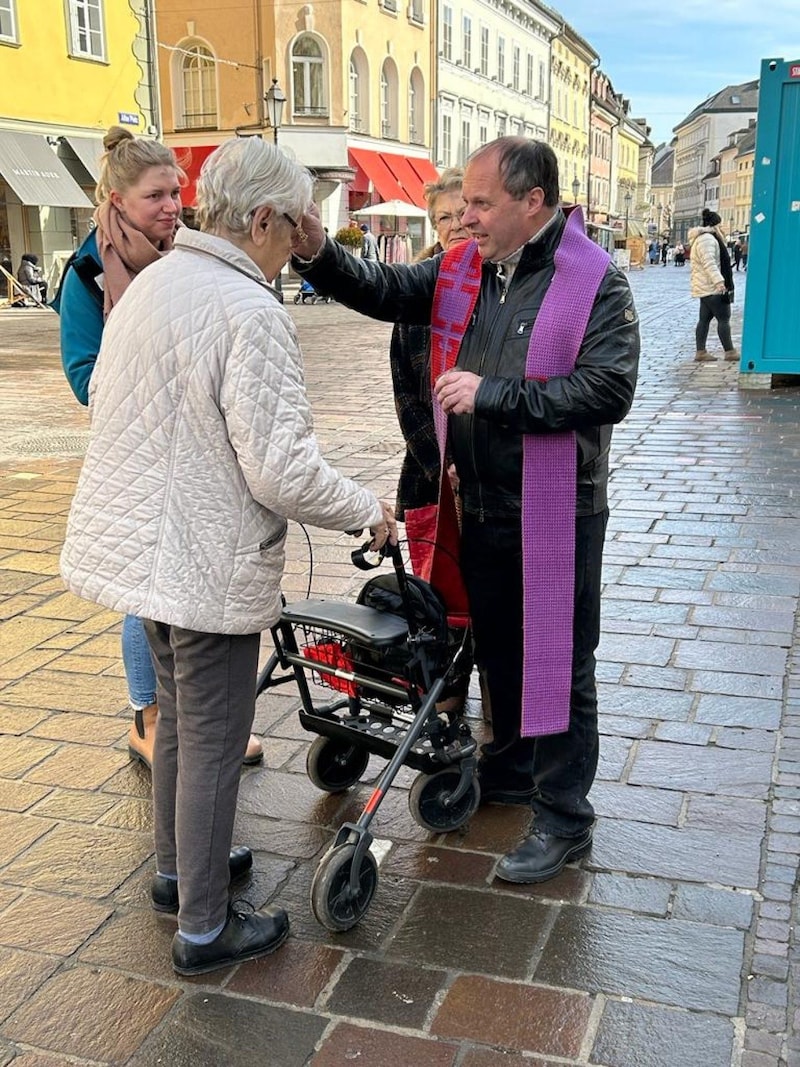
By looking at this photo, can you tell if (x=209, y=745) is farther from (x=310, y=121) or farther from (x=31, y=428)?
(x=310, y=121)

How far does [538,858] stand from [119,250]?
2.11 meters

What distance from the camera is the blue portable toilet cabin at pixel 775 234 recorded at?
11.4 meters

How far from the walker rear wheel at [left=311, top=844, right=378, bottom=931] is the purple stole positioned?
599 mm

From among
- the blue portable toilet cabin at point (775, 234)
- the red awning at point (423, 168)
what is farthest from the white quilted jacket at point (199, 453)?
the red awning at point (423, 168)

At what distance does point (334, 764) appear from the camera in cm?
359

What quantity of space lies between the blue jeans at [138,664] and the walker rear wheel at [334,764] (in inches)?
22.7

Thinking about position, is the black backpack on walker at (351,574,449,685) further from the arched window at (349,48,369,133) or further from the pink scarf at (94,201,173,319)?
the arched window at (349,48,369,133)

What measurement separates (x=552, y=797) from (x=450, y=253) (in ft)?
5.23

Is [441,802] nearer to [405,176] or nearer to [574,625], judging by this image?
[574,625]

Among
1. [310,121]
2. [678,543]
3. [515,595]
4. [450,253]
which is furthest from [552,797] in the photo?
[310,121]

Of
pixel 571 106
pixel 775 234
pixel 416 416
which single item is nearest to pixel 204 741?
pixel 416 416

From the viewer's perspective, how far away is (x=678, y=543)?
6.35 m

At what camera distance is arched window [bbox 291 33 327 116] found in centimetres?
3719

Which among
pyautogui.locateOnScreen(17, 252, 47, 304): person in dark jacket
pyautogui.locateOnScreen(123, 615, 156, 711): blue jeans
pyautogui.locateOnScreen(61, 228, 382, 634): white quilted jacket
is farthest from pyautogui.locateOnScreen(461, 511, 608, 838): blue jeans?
pyautogui.locateOnScreen(17, 252, 47, 304): person in dark jacket
